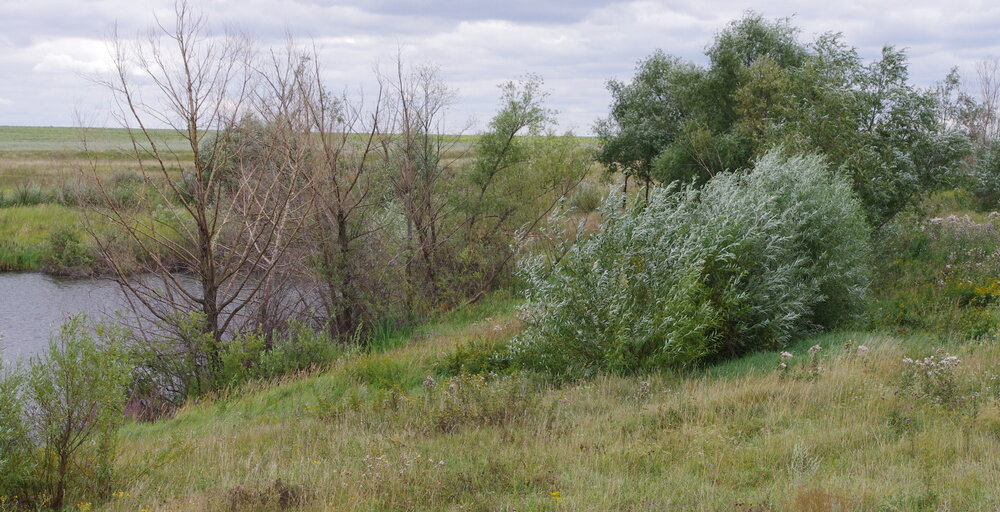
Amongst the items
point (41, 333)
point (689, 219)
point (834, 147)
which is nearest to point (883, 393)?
point (689, 219)

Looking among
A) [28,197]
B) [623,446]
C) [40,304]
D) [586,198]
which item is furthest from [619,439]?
[28,197]

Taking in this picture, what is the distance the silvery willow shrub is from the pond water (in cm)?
1144

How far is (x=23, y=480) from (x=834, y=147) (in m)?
19.4

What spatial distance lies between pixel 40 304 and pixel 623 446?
2306 cm

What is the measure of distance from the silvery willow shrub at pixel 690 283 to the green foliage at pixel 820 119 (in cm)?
386

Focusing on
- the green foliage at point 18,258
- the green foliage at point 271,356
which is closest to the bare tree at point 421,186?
the green foliage at point 271,356

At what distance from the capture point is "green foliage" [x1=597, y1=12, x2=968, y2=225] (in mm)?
20297

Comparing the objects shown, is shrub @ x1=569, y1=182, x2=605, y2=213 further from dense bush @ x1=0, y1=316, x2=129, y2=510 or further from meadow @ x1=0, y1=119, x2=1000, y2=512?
dense bush @ x1=0, y1=316, x2=129, y2=510

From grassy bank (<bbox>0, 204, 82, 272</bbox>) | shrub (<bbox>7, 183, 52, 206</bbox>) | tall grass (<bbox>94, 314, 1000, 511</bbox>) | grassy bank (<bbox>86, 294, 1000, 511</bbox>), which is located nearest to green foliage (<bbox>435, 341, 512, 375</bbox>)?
grassy bank (<bbox>86, 294, 1000, 511</bbox>)

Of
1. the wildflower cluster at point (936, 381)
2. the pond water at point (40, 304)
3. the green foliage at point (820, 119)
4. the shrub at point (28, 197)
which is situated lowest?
the pond water at point (40, 304)

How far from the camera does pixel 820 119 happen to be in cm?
2050

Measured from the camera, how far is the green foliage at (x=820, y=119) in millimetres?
20297

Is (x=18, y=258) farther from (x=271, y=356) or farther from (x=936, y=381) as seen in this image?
(x=936, y=381)

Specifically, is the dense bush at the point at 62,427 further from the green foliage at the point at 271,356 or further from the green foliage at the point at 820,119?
the green foliage at the point at 820,119
